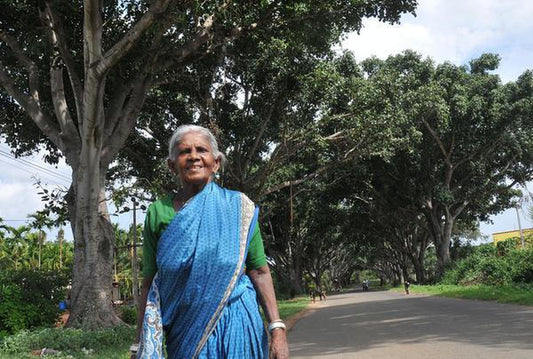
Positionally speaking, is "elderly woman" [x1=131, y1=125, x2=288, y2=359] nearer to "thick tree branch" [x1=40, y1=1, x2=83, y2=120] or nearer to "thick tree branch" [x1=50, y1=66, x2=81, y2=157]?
"thick tree branch" [x1=40, y1=1, x2=83, y2=120]

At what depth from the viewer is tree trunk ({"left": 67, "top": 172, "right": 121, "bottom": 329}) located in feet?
33.2

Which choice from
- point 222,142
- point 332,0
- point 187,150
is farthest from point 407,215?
point 187,150

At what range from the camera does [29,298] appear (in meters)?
11.6

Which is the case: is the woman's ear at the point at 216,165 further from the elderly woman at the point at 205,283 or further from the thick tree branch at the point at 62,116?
the thick tree branch at the point at 62,116

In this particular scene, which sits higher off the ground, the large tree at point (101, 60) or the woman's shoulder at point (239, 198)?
the large tree at point (101, 60)

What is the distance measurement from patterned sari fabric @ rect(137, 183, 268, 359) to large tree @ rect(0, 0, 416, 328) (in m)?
7.12

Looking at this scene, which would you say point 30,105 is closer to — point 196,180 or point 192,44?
point 192,44

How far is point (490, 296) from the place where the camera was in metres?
16.7

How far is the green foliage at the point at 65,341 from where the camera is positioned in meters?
8.02

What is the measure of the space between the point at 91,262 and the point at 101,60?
3.93 metres

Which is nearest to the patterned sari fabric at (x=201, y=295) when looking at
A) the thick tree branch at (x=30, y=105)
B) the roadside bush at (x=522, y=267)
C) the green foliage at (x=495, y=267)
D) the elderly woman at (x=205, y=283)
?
the elderly woman at (x=205, y=283)

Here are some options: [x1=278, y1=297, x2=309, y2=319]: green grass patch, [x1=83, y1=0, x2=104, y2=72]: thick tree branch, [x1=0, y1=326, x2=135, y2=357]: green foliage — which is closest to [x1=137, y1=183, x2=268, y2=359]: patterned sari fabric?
[x1=0, y1=326, x2=135, y2=357]: green foliage

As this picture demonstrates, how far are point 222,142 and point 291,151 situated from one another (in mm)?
2247

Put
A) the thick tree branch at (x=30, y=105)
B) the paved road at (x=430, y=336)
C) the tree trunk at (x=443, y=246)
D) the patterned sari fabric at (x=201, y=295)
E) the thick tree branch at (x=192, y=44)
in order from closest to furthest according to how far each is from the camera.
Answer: the patterned sari fabric at (x=201, y=295), the paved road at (x=430, y=336), the thick tree branch at (x=192, y=44), the thick tree branch at (x=30, y=105), the tree trunk at (x=443, y=246)
